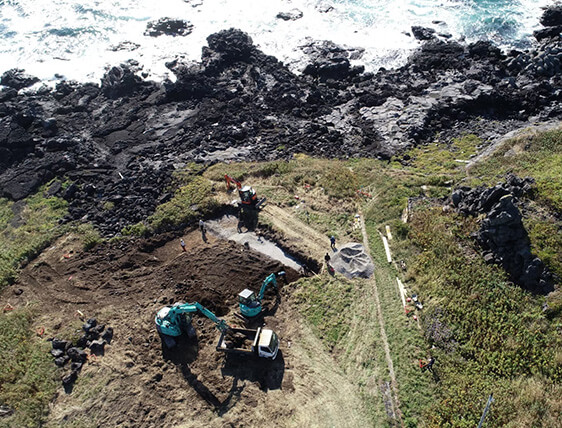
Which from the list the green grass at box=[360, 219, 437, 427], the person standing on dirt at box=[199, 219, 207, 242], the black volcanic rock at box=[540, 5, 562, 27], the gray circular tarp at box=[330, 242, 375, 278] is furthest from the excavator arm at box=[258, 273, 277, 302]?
the black volcanic rock at box=[540, 5, 562, 27]

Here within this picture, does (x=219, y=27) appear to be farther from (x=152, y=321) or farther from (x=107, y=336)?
(x=107, y=336)

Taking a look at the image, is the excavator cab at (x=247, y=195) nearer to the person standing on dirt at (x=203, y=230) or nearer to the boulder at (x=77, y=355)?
the person standing on dirt at (x=203, y=230)

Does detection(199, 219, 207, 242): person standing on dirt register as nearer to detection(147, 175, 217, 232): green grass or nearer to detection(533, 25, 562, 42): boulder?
detection(147, 175, 217, 232): green grass

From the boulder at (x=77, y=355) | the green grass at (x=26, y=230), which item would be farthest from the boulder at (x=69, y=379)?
the green grass at (x=26, y=230)

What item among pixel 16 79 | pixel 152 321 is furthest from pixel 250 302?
pixel 16 79

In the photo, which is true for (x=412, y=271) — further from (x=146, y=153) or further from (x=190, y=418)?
(x=146, y=153)

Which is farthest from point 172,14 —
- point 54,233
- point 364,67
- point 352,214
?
point 352,214

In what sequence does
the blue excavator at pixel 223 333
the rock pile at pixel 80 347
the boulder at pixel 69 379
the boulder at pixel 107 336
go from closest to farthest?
1. the blue excavator at pixel 223 333
2. the boulder at pixel 69 379
3. the rock pile at pixel 80 347
4. the boulder at pixel 107 336
